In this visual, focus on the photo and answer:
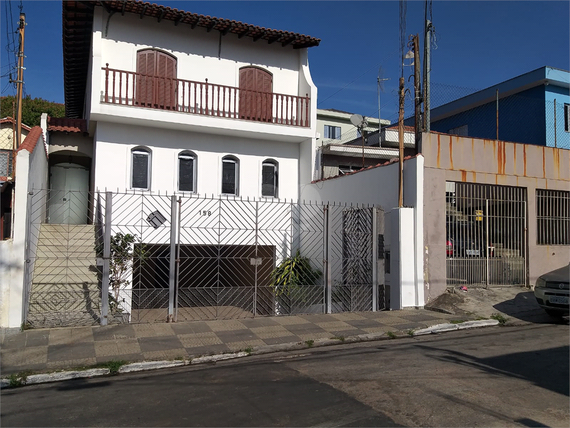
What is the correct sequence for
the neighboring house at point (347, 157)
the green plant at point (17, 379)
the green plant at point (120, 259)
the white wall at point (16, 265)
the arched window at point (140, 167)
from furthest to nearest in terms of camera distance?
the neighboring house at point (347, 157)
the arched window at point (140, 167)
the green plant at point (120, 259)
the white wall at point (16, 265)
the green plant at point (17, 379)

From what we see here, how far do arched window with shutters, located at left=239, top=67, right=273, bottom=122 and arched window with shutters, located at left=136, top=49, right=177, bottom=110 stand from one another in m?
2.04

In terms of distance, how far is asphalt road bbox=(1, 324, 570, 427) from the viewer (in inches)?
188

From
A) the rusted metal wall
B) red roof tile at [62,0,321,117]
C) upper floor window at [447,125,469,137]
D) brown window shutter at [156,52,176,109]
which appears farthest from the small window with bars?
brown window shutter at [156,52,176,109]

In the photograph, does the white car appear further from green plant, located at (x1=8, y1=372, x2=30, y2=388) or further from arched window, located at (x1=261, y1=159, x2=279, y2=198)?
green plant, located at (x1=8, y1=372, x2=30, y2=388)

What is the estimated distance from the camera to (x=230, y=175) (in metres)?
14.8

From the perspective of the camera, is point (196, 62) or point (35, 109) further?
point (35, 109)

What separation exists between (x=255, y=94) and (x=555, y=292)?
962 cm

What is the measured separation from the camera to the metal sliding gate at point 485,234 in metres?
11.8

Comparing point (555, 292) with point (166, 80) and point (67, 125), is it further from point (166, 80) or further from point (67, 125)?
point (67, 125)

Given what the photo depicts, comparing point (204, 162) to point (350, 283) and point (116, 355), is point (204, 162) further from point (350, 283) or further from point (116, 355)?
point (116, 355)

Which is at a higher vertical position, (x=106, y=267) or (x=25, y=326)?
(x=106, y=267)

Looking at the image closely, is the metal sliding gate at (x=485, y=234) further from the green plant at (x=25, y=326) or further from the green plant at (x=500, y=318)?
the green plant at (x=25, y=326)

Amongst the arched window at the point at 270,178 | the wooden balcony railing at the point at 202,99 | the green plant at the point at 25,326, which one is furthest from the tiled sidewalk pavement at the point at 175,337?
the wooden balcony railing at the point at 202,99

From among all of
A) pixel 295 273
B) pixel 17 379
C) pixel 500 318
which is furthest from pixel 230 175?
pixel 17 379
